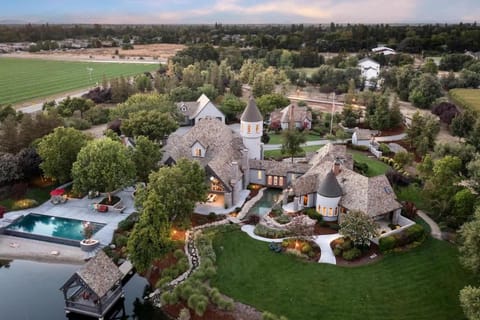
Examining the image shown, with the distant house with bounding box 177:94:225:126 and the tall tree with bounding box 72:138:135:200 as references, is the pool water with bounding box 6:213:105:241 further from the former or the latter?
the distant house with bounding box 177:94:225:126

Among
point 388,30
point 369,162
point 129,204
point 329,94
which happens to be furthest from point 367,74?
point 129,204

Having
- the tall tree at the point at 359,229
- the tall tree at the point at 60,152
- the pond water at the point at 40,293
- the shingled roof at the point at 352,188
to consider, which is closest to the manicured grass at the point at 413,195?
the shingled roof at the point at 352,188

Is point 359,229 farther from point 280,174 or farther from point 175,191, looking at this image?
point 175,191

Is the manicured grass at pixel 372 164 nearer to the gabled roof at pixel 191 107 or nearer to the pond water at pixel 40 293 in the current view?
the gabled roof at pixel 191 107

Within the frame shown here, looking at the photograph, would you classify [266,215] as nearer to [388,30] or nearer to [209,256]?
[209,256]

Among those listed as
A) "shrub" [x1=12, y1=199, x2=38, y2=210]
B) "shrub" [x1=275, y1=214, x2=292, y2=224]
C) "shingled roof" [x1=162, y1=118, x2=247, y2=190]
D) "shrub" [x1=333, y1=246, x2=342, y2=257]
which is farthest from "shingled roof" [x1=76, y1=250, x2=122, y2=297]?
"shrub" [x1=12, y1=199, x2=38, y2=210]

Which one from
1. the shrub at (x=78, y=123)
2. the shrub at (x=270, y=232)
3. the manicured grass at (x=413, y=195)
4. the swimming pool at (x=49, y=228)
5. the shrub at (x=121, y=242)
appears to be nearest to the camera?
the shrub at (x=121, y=242)

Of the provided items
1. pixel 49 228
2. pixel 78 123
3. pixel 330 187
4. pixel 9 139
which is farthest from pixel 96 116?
pixel 330 187
